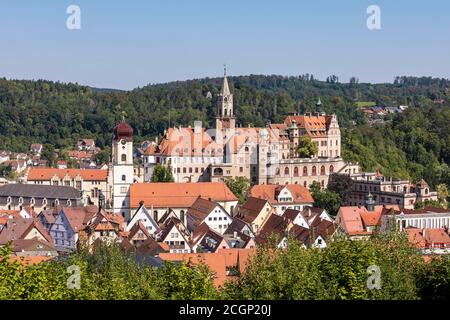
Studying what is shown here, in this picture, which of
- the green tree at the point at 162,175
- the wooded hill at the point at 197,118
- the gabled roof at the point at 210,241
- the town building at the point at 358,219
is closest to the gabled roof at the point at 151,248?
the gabled roof at the point at 210,241

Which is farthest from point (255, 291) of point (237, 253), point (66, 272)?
point (237, 253)

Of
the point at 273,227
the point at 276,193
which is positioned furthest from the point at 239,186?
the point at 273,227

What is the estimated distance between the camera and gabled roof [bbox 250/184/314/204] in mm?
53222

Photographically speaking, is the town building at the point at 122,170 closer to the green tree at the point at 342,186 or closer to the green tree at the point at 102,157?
the green tree at the point at 342,186

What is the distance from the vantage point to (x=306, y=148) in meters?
64.1

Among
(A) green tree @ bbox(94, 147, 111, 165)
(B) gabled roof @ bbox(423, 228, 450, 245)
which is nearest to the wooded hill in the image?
(A) green tree @ bbox(94, 147, 111, 165)

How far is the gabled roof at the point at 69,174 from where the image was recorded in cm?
6278

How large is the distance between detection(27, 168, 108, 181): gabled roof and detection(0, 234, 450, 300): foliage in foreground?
1586 inches

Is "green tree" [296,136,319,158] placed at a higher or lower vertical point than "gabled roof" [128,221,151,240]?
higher

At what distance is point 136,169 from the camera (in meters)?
62.1

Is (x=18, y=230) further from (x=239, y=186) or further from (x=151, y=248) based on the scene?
(x=239, y=186)

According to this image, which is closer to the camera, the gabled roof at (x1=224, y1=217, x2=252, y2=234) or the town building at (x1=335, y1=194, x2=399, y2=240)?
the gabled roof at (x1=224, y1=217, x2=252, y2=234)

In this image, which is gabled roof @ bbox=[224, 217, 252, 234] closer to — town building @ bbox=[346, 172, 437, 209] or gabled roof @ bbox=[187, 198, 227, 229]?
gabled roof @ bbox=[187, 198, 227, 229]
